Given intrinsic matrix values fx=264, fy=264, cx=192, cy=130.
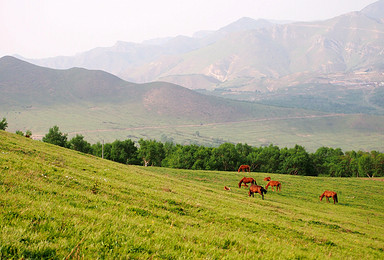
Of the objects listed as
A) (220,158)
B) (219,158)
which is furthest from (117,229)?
(220,158)

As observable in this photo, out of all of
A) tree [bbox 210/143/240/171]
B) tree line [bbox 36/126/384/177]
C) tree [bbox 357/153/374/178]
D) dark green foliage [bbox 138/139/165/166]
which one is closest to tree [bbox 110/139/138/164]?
tree line [bbox 36/126/384/177]

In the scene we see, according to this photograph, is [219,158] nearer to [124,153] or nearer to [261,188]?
Answer: [124,153]

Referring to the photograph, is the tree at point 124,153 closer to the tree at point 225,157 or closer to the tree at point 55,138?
the tree at point 55,138

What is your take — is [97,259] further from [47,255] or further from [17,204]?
[17,204]

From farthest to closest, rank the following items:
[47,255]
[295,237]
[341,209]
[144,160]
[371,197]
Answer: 1. [144,160]
2. [371,197]
3. [341,209]
4. [295,237]
5. [47,255]

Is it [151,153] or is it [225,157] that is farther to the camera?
[151,153]

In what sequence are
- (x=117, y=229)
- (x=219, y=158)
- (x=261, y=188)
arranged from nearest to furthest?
1. (x=117, y=229)
2. (x=261, y=188)
3. (x=219, y=158)

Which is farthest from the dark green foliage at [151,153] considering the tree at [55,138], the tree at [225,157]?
the tree at [55,138]

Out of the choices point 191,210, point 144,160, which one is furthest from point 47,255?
point 144,160

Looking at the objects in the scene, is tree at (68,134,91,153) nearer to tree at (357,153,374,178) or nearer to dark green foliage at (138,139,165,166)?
dark green foliage at (138,139,165,166)

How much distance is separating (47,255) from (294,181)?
167 ft

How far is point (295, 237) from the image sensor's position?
12.8 m

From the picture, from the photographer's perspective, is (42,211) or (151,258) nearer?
(151,258)


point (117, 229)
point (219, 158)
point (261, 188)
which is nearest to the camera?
point (117, 229)
